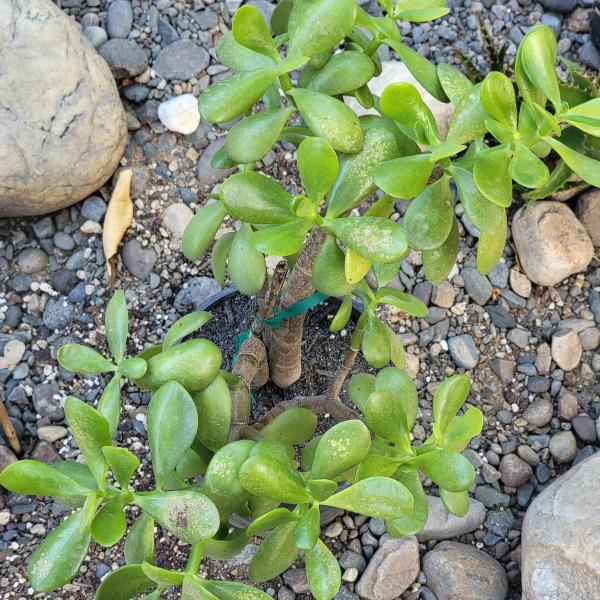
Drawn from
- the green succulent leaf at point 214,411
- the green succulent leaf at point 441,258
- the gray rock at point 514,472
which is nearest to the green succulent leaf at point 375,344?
the green succulent leaf at point 441,258

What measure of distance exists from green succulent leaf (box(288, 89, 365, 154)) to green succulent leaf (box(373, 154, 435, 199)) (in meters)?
0.07

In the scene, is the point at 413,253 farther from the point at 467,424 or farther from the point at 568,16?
the point at 467,424

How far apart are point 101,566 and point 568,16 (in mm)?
2007

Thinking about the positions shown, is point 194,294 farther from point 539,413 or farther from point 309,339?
point 539,413

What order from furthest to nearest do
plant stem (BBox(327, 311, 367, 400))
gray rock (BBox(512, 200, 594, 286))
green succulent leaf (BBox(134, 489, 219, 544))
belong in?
gray rock (BBox(512, 200, 594, 286)) → plant stem (BBox(327, 311, 367, 400)) → green succulent leaf (BBox(134, 489, 219, 544))

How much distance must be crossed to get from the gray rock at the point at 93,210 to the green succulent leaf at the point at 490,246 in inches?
50.3

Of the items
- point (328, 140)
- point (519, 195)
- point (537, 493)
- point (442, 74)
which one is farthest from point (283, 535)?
point (519, 195)

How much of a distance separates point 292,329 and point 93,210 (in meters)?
0.81

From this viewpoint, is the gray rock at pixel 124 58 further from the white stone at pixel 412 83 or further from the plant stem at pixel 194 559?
the plant stem at pixel 194 559

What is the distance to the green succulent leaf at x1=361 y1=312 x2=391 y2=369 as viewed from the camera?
1274 mm

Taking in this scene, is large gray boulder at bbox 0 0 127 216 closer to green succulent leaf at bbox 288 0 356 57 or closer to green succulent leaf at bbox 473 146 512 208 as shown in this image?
green succulent leaf at bbox 288 0 356 57

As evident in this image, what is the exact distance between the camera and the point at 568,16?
2.43m

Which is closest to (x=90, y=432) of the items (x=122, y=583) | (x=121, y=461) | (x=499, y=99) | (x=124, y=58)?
(x=121, y=461)

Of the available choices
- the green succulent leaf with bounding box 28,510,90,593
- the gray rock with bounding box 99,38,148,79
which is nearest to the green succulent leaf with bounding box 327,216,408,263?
the green succulent leaf with bounding box 28,510,90,593
